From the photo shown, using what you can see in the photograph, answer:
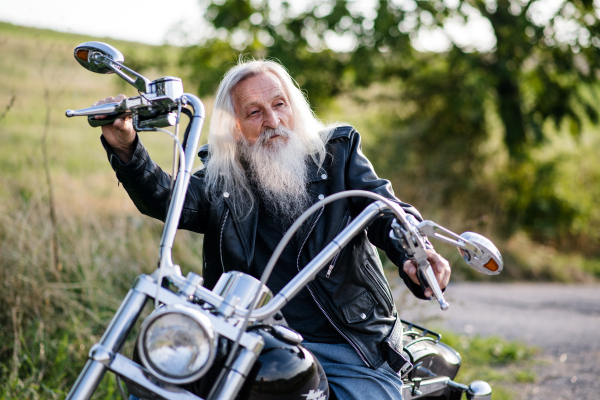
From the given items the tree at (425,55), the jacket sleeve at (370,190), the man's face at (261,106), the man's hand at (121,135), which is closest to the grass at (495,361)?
the jacket sleeve at (370,190)

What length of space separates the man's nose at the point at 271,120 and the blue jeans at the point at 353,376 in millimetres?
996

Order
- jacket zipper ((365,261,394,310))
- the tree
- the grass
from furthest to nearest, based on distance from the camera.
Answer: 1. the tree
2. the grass
3. jacket zipper ((365,261,394,310))

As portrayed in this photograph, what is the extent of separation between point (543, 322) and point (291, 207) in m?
4.73

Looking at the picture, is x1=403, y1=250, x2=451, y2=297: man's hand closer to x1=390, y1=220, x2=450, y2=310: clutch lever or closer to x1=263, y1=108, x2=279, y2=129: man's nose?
x1=390, y1=220, x2=450, y2=310: clutch lever

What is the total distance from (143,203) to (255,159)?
23.0 inches

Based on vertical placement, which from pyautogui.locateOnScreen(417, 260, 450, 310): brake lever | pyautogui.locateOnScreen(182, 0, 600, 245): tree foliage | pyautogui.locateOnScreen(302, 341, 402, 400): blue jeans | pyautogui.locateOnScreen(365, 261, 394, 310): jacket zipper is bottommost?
pyautogui.locateOnScreen(302, 341, 402, 400): blue jeans

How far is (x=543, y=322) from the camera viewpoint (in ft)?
19.4

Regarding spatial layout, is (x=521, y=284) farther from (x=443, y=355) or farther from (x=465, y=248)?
(x=465, y=248)

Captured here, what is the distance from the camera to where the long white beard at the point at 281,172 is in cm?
231

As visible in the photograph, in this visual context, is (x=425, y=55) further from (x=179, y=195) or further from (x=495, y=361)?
(x=179, y=195)

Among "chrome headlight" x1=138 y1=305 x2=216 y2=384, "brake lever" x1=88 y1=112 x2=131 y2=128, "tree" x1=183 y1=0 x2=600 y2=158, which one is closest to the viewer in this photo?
"chrome headlight" x1=138 y1=305 x2=216 y2=384

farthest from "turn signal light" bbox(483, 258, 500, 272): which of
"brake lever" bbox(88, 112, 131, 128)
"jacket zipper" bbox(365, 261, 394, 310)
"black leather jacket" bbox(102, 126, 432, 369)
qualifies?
"brake lever" bbox(88, 112, 131, 128)

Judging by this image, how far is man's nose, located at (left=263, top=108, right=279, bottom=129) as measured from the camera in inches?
96.6

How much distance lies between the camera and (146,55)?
954cm
